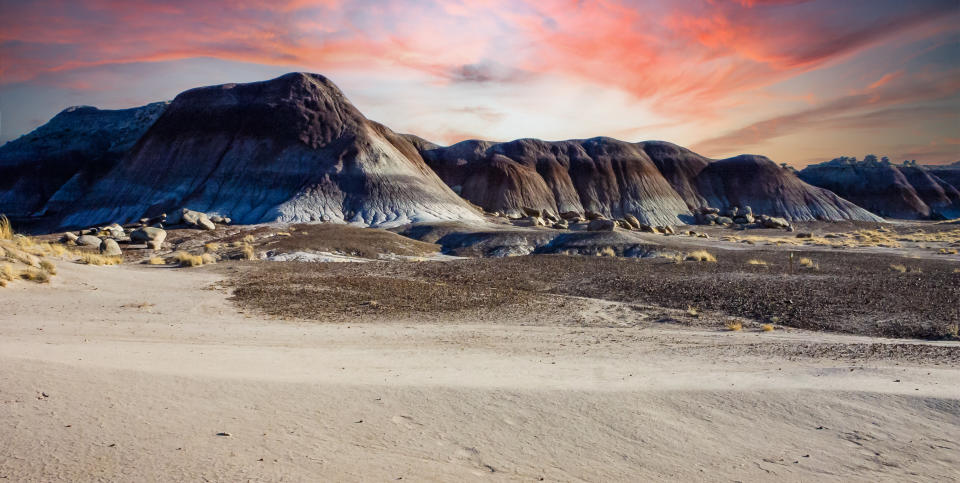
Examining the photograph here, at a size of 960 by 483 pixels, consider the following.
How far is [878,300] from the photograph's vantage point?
672 inches

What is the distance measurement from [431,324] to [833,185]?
12413cm

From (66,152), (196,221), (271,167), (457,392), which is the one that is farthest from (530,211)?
(457,392)

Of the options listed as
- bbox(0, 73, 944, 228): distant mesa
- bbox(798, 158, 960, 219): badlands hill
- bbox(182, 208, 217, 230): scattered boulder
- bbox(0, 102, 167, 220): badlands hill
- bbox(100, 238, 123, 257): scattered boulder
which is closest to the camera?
bbox(100, 238, 123, 257): scattered boulder

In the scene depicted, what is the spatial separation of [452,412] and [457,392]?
0.67m

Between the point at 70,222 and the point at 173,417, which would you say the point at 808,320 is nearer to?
the point at 173,417

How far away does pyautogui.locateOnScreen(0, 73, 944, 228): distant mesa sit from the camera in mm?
56406

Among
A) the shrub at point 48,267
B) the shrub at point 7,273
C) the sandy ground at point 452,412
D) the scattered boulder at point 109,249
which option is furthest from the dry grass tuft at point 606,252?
the shrub at point 7,273

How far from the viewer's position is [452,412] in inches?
250

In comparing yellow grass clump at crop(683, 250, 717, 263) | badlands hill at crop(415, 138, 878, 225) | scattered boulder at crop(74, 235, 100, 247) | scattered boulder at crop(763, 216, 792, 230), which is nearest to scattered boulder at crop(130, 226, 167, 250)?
scattered boulder at crop(74, 235, 100, 247)

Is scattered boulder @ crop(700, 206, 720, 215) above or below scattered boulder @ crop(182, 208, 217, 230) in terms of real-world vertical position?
above

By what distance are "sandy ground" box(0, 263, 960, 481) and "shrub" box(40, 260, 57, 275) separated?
5832 mm

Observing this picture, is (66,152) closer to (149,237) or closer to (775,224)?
(149,237)

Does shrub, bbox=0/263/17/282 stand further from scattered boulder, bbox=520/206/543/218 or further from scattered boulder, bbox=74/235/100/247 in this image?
scattered boulder, bbox=520/206/543/218

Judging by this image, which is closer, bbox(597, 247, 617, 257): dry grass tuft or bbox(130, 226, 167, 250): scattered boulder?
bbox(130, 226, 167, 250): scattered boulder
